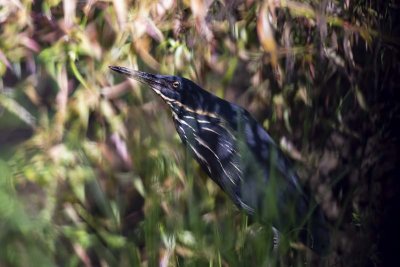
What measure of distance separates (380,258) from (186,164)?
73 centimetres

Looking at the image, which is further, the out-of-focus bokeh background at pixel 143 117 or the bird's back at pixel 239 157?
the bird's back at pixel 239 157

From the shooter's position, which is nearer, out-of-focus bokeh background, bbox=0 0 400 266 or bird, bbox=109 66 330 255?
out-of-focus bokeh background, bbox=0 0 400 266

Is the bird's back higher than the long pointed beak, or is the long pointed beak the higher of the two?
the long pointed beak

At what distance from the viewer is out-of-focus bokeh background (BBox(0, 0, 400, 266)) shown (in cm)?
121

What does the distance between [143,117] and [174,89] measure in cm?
9

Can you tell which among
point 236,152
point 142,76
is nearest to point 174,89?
point 142,76

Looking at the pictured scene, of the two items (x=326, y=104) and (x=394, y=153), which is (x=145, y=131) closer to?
(x=326, y=104)

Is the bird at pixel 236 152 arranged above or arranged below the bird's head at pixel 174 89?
below

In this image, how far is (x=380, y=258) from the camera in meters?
1.84

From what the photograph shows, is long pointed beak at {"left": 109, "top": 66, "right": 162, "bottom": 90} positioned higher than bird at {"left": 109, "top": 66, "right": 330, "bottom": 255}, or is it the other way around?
long pointed beak at {"left": 109, "top": 66, "right": 162, "bottom": 90}

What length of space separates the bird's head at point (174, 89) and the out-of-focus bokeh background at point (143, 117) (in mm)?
16

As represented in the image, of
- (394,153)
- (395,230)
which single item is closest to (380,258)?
(395,230)

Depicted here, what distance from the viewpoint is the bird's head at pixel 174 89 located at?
4.42 ft

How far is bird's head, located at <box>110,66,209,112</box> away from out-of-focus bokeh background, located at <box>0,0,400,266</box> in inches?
0.6
